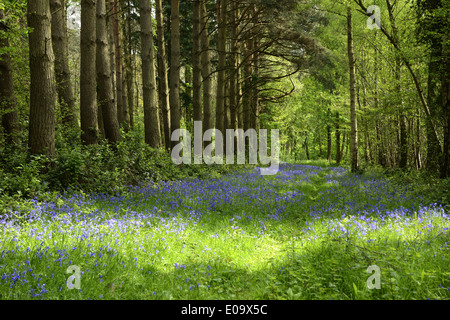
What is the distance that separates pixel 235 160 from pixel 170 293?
63.4 feet

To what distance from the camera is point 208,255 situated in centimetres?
480

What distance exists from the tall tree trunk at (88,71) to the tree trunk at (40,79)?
236cm

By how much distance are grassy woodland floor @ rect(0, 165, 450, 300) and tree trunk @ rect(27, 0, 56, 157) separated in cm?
193

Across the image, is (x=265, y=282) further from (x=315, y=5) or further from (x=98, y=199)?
(x=315, y=5)

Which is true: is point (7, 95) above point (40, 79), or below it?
above

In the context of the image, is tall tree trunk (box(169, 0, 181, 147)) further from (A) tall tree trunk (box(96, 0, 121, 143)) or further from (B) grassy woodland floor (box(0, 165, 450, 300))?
(B) grassy woodland floor (box(0, 165, 450, 300))

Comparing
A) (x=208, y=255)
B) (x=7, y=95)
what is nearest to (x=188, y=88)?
(x=7, y=95)

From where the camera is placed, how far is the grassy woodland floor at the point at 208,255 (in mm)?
3357

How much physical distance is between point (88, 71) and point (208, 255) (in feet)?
26.8

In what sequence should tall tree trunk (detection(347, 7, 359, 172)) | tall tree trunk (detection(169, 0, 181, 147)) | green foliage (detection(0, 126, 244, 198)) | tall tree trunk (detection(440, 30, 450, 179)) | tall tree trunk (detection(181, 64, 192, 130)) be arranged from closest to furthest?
green foliage (detection(0, 126, 244, 198)) → tall tree trunk (detection(440, 30, 450, 179)) → tall tree trunk (detection(169, 0, 181, 147)) → tall tree trunk (detection(347, 7, 359, 172)) → tall tree trunk (detection(181, 64, 192, 130))

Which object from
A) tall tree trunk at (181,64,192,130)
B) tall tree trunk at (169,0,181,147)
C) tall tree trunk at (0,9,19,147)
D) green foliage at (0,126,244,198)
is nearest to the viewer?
green foliage at (0,126,244,198)

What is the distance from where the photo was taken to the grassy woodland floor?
3357mm

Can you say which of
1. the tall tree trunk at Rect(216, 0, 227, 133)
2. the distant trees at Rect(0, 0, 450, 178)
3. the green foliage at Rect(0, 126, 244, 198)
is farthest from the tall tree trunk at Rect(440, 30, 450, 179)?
the tall tree trunk at Rect(216, 0, 227, 133)

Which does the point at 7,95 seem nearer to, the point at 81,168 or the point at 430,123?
the point at 81,168
